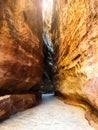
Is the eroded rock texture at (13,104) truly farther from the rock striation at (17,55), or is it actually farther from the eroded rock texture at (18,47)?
the eroded rock texture at (18,47)

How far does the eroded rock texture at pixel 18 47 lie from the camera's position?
3674 mm

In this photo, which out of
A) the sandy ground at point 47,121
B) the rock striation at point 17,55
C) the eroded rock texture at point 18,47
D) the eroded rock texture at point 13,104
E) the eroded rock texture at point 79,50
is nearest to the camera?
the sandy ground at point 47,121

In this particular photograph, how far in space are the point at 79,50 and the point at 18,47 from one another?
4.29 ft

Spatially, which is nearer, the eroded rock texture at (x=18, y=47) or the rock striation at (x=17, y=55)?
the rock striation at (x=17, y=55)

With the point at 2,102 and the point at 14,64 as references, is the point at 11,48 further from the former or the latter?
the point at 2,102

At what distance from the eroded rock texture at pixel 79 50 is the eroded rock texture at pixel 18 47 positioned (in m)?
0.85

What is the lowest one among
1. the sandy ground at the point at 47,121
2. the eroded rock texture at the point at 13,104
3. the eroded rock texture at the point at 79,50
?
the sandy ground at the point at 47,121

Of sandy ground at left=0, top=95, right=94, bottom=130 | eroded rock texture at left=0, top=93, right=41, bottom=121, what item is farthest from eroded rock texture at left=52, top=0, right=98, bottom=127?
eroded rock texture at left=0, top=93, right=41, bottom=121

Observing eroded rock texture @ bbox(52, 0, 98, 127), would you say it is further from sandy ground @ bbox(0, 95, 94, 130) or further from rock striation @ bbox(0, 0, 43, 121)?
rock striation @ bbox(0, 0, 43, 121)

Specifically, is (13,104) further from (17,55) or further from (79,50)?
(79,50)

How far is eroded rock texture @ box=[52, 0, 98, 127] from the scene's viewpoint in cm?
324

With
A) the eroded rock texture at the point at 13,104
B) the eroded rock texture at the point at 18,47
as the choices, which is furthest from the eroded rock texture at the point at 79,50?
the eroded rock texture at the point at 13,104

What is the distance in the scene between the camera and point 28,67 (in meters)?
4.39

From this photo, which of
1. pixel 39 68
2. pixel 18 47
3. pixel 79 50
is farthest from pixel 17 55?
pixel 39 68
